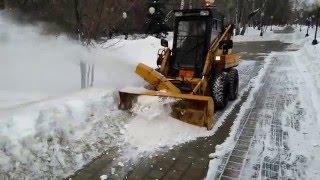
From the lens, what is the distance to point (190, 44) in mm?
9312

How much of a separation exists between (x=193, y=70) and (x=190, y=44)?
2.28 ft

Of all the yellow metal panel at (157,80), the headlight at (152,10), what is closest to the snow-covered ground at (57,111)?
the yellow metal panel at (157,80)

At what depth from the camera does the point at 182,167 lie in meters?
6.13

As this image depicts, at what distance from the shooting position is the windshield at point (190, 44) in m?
9.16

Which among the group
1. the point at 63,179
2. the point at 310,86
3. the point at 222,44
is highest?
the point at 222,44

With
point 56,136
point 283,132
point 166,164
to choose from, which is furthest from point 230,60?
point 56,136

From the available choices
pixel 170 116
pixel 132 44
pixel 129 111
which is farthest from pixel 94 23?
pixel 132 44

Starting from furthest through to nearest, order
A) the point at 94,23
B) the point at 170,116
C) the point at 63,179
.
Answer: the point at 94,23 → the point at 170,116 → the point at 63,179

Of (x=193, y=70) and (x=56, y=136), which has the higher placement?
(x=193, y=70)

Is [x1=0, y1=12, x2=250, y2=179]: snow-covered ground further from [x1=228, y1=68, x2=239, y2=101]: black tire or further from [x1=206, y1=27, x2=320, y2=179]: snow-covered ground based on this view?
[x1=228, y1=68, x2=239, y2=101]: black tire

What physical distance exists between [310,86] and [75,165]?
924 cm

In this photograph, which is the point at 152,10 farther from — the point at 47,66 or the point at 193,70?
the point at 193,70

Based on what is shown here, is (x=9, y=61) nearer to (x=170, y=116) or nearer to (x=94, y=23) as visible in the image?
(x=94, y=23)

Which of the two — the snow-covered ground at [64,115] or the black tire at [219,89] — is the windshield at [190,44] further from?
the snow-covered ground at [64,115]
